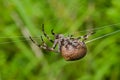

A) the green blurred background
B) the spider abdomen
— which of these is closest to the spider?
the spider abdomen

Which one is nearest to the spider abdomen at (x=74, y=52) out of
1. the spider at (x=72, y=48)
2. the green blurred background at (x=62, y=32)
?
the spider at (x=72, y=48)

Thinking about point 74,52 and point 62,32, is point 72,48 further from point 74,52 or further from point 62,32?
point 62,32

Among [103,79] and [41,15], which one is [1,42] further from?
[103,79]

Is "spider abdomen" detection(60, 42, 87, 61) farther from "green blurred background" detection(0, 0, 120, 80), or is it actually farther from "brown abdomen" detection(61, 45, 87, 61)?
"green blurred background" detection(0, 0, 120, 80)

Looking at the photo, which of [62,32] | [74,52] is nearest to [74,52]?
[74,52]

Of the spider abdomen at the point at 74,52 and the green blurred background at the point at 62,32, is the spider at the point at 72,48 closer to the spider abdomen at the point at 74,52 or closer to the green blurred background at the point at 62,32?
the spider abdomen at the point at 74,52
